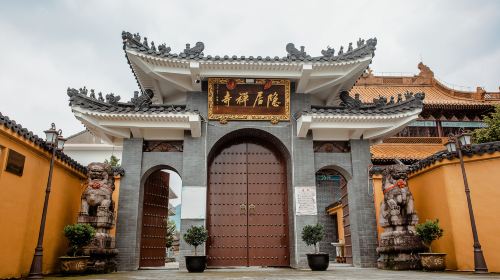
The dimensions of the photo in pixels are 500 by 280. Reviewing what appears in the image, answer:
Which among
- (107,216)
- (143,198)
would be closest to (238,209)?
(143,198)

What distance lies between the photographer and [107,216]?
9750 mm

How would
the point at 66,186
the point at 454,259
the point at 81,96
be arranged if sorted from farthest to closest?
1. the point at 81,96
2. the point at 66,186
3. the point at 454,259

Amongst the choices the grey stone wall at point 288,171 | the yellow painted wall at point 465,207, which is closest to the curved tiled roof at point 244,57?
the grey stone wall at point 288,171

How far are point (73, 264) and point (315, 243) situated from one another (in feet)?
19.3

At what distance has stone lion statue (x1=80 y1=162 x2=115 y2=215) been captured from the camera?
971 centimetres

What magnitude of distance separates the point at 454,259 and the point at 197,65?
8588 millimetres

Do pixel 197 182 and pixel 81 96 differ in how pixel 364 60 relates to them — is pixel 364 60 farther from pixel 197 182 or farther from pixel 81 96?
pixel 81 96

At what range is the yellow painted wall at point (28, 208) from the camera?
739 cm

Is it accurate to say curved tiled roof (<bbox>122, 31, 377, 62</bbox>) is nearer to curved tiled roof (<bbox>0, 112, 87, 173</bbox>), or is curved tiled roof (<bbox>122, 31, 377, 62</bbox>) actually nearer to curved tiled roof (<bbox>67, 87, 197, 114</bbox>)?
curved tiled roof (<bbox>67, 87, 197, 114</bbox>)

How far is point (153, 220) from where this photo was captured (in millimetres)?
11719

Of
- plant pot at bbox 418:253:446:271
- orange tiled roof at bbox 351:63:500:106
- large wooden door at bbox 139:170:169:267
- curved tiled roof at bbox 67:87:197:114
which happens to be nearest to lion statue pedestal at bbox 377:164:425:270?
plant pot at bbox 418:253:446:271

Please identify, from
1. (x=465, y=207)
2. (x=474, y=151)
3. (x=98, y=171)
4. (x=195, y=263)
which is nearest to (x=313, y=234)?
(x=195, y=263)

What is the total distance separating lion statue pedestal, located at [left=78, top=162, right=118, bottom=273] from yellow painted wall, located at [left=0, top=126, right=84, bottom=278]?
66cm

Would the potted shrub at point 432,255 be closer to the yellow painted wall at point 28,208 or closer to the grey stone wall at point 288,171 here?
the grey stone wall at point 288,171
